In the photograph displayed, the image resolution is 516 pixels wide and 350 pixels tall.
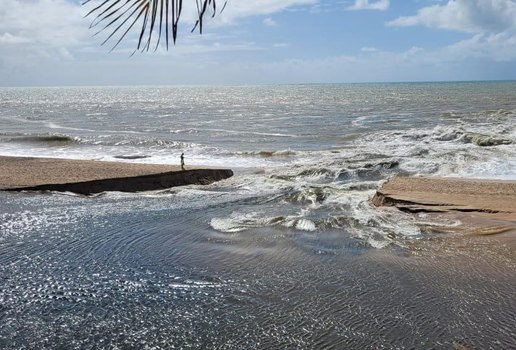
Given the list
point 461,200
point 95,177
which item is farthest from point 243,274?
point 95,177

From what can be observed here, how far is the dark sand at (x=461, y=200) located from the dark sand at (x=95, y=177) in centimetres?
445

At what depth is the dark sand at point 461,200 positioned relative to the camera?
6843mm

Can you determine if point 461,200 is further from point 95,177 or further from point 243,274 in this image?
point 95,177

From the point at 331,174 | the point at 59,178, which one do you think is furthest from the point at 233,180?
the point at 59,178

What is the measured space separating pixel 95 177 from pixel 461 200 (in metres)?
7.30

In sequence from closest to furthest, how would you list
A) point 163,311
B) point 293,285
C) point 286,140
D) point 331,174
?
1. point 163,311
2. point 293,285
3. point 331,174
4. point 286,140

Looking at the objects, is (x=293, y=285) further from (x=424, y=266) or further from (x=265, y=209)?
(x=265, y=209)

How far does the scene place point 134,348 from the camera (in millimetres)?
3564

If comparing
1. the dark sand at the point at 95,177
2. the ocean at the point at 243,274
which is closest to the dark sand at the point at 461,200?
the ocean at the point at 243,274

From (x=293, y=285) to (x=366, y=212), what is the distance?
132 inches

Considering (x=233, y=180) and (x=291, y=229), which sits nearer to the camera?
(x=291, y=229)

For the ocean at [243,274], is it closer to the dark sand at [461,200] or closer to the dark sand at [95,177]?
the dark sand at [461,200]

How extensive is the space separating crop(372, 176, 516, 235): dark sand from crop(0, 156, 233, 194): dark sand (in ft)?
14.6

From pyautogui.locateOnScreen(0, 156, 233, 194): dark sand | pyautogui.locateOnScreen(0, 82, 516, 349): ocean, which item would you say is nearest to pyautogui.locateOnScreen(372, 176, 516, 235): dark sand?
pyautogui.locateOnScreen(0, 82, 516, 349): ocean
